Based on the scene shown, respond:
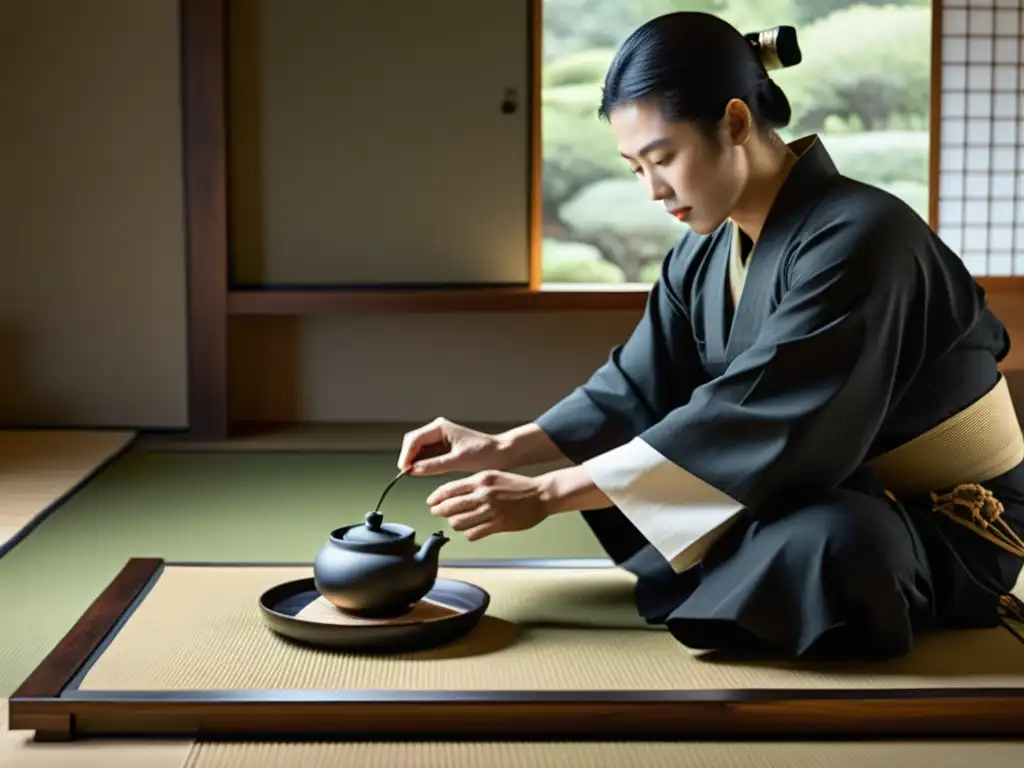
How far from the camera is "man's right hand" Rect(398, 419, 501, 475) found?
2.67 m

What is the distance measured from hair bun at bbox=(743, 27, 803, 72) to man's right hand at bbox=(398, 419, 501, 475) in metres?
0.82

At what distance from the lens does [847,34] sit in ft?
18.1

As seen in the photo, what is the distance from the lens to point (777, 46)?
8.04ft

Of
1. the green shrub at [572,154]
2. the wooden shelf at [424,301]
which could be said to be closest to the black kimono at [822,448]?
the wooden shelf at [424,301]

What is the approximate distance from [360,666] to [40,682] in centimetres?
48

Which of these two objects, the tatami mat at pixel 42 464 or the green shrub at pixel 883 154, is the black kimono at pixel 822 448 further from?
the green shrub at pixel 883 154

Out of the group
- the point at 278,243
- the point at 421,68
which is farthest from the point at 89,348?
the point at 421,68

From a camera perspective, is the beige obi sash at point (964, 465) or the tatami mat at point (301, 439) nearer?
the beige obi sash at point (964, 465)

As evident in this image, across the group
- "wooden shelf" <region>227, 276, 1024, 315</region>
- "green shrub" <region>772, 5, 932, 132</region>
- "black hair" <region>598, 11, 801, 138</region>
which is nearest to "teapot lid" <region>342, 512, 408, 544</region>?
"black hair" <region>598, 11, 801, 138</region>

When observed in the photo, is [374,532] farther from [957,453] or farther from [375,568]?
[957,453]

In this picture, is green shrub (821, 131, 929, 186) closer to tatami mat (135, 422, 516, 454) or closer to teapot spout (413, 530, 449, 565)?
tatami mat (135, 422, 516, 454)

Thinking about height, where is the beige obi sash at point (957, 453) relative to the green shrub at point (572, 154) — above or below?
below

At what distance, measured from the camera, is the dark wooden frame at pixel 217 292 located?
4992 millimetres

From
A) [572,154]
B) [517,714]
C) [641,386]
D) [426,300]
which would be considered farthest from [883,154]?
[517,714]
